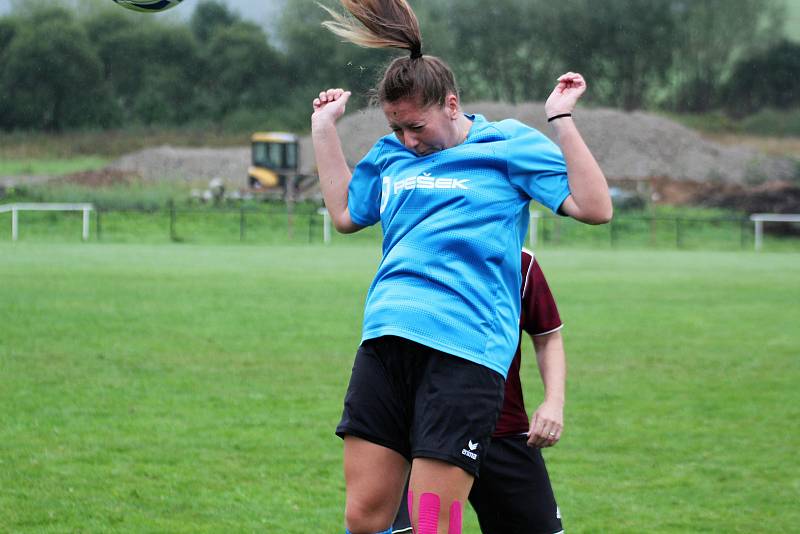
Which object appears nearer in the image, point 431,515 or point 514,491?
point 431,515

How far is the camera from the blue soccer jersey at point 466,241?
329 cm

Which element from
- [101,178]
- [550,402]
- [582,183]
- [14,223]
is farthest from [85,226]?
[582,183]

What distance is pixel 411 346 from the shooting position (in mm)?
3332

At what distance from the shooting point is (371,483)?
3.35 metres

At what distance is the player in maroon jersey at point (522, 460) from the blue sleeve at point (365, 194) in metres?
0.51

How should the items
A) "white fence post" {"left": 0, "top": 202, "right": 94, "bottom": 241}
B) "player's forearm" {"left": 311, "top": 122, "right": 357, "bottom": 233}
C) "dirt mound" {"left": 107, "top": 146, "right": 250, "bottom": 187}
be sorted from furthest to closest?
1. "dirt mound" {"left": 107, "top": 146, "right": 250, "bottom": 187}
2. "white fence post" {"left": 0, "top": 202, "right": 94, "bottom": 241}
3. "player's forearm" {"left": 311, "top": 122, "right": 357, "bottom": 233}

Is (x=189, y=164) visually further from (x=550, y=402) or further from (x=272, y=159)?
(x=550, y=402)

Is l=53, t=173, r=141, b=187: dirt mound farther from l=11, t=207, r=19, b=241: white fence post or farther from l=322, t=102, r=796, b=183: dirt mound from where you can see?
l=322, t=102, r=796, b=183: dirt mound

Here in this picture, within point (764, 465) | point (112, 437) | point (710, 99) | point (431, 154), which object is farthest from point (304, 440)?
point (710, 99)

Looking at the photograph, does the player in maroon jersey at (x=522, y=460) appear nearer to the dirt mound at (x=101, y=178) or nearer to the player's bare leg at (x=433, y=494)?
the player's bare leg at (x=433, y=494)

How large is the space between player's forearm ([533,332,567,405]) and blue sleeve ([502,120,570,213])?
0.61 metres

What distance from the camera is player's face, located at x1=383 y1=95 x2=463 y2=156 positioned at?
3.30 m

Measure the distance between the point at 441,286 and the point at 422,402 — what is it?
320 mm

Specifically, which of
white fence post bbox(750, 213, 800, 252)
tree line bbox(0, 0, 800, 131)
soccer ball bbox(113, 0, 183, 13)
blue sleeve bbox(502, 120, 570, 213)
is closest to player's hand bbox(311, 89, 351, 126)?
blue sleeve bbox(502, 120, 570, 213)
